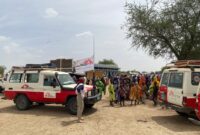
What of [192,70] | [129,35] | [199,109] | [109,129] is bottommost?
→ [109,129]

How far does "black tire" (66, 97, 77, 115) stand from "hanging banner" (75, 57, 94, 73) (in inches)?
443

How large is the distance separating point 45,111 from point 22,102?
1.28 m

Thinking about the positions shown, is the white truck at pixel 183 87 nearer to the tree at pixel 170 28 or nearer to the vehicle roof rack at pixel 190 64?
the vehicle roof rack at pixel 190 64

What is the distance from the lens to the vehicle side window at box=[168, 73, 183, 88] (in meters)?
13.7

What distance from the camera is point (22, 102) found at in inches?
696

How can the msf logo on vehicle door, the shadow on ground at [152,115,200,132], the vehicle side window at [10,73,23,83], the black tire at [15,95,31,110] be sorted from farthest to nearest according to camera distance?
the vehicle side window at [10,73,23,83], the black tire at [15,95,31,110], the msf logo on vehicle door, the shadow on ground at [152,115,200,132]

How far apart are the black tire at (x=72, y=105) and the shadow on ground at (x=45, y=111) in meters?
0.22

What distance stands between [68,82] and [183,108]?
6.36 m

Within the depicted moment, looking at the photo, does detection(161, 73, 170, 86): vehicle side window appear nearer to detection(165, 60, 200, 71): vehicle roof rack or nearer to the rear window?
detection(165, 60, 200, 71): vehicle roof rack

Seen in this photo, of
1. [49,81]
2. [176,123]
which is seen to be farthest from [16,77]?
[176,123]

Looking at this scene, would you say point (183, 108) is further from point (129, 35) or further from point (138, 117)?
point (129, 35)

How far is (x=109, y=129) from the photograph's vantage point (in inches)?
493

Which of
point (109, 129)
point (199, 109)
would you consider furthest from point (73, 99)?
point (199, 109)

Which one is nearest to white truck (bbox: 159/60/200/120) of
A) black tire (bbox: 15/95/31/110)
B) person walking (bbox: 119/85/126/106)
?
person walking (bbox: 119/85/126/106)
